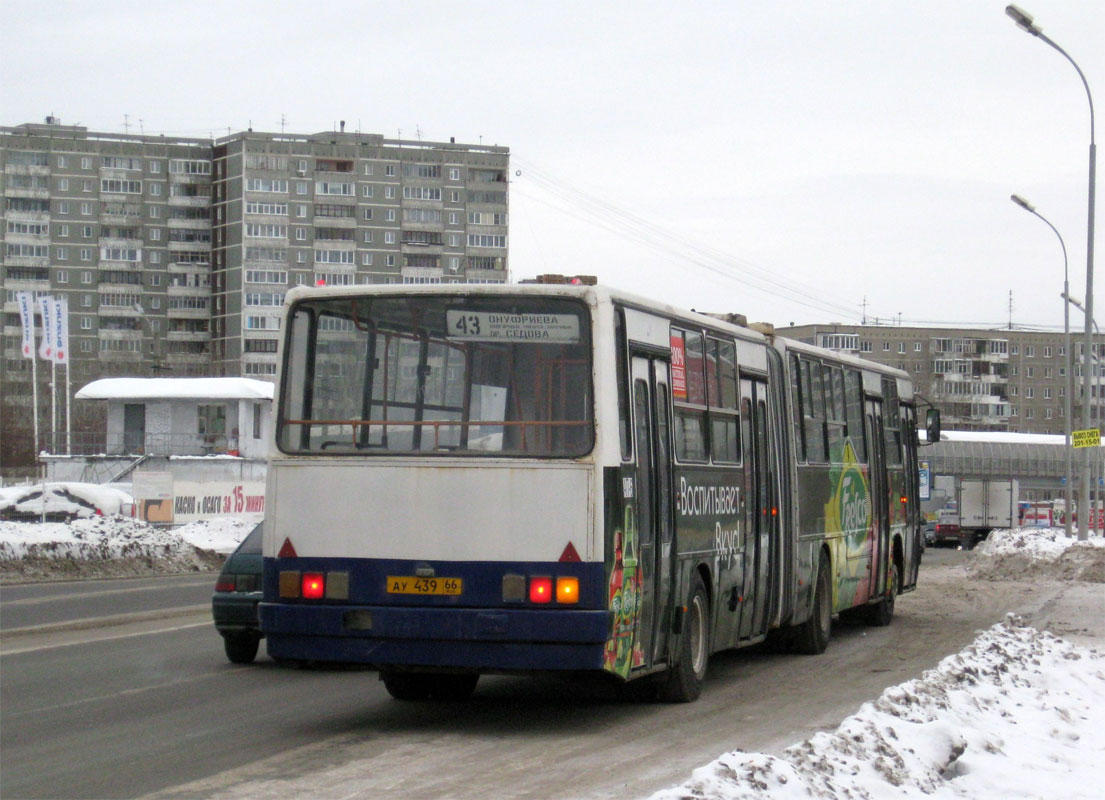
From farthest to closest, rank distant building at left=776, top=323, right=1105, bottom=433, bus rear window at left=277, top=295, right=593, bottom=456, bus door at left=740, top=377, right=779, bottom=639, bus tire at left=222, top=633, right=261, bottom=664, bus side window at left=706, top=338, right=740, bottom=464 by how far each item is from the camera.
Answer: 1. distant building at left=776, top=323, right=1105, bottom=433
2. bus tire at left=222, top=633, right=261, bottom=664
3. bus door at left=740, top=377, right=779, bottom=639
4. bus side window at left=706, top=338, right=740, bottom=464
5. bus rear window at left=277, top=295, right=593, bottom=456

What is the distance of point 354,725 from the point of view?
11062 mm

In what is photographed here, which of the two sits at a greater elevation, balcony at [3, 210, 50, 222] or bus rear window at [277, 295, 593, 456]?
balcony at [3, 210, 50, 222]

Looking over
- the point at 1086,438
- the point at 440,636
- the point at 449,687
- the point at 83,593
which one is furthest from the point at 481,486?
the point at 1086,438

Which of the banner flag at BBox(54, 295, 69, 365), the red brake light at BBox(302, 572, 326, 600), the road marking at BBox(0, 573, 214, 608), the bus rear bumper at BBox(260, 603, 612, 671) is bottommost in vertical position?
the road marking at BBox(0, 573, 214, 608)

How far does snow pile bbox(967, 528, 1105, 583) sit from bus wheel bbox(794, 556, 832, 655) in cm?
1873

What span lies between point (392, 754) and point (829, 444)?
8892 mm

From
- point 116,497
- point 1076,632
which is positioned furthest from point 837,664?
point 116,497

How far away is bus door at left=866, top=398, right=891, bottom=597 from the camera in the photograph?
64.5 ft

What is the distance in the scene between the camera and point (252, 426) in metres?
66.2

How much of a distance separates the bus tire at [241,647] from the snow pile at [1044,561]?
76.2ft

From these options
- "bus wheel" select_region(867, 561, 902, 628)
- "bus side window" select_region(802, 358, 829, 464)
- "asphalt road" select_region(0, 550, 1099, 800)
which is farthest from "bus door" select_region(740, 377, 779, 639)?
"bus wheel" select_region(867, 561, 902, 628)

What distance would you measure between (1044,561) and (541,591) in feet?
99.3

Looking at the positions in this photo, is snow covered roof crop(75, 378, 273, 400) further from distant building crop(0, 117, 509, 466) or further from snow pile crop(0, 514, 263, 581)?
distant building crop(0, 117, 509, 466)

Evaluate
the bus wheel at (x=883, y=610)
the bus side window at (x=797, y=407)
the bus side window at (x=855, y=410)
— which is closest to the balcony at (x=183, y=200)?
the bus wheel at (x=883, y=610)
